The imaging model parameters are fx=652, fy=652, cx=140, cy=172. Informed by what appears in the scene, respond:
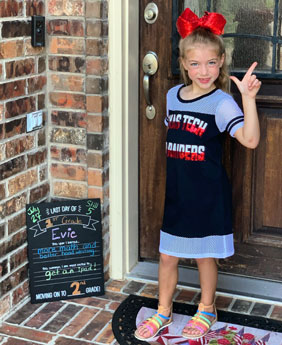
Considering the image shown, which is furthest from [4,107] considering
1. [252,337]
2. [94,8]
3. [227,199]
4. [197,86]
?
[252,337]

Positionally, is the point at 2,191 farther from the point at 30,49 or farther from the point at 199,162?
the point at 199,162

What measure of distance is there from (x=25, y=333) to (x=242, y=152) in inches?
55.6

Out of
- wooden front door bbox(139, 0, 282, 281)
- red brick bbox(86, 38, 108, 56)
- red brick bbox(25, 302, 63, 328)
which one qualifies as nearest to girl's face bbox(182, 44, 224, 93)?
wooden front door bbox(139, 0, 282, 281)

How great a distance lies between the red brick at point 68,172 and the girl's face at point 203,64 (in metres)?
0.87

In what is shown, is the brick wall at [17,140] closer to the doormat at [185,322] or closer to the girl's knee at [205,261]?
the doormat at [185,322]

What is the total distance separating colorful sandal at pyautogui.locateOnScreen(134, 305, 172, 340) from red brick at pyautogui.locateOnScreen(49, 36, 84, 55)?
1.34 meters

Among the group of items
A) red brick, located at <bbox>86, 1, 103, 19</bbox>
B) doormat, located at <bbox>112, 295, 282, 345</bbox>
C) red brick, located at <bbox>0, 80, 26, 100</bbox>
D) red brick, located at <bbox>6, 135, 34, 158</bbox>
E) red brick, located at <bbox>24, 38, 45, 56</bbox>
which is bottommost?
doormat, located at <bbox>112, 295, 282, 345</bbox>

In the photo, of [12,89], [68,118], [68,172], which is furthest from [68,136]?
[12,89]

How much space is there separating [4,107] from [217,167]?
3.37 feet

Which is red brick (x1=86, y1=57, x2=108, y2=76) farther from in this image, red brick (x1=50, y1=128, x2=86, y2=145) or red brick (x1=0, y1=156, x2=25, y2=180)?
red brick (x1=0, y1=156, x2=25, y2=180)

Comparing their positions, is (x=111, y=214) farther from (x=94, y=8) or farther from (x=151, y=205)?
(x=94, y=8)

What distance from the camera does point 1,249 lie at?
124 inches

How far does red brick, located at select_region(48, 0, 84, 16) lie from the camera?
3.22 meters

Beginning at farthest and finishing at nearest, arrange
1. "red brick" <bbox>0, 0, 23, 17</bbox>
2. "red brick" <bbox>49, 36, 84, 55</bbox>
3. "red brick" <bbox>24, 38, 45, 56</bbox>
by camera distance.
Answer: "red brick" <bbox>49, 36, 84, 55</bbox> → "red brick" <bbox>24, 38, 45, 56</bbox> → "red brick" <bbox>0, 0, 23, 17</bbox>
